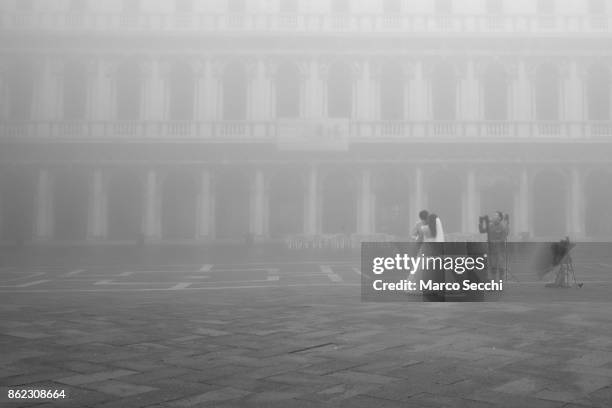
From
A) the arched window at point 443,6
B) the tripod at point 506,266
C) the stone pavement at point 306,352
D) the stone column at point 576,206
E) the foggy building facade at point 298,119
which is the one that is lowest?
the stone pavement at point 306,352

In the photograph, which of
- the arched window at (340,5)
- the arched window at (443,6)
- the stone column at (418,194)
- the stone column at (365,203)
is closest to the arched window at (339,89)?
the arched window at (340,5)

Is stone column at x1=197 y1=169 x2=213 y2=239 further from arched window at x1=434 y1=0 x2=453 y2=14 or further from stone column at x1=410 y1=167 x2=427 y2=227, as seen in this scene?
arched window at x1=434 y1=0 x2=453 y2=14

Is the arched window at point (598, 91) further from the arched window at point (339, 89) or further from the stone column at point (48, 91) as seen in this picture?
the stone column at point (48, 91)

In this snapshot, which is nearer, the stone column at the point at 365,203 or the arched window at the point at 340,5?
the stone column at the point at 365,203

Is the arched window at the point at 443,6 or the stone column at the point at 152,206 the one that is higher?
the arched window at the point at 443,6

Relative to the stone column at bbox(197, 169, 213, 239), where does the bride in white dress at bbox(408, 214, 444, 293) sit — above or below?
below

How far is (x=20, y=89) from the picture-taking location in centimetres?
2606

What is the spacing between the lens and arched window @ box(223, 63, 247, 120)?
86.6 ft

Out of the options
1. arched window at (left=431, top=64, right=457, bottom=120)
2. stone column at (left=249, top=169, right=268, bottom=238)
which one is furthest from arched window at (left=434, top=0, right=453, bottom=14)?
stone column at (left=249, top=169, right=268, bottom=238)

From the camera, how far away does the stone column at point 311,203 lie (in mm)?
25844

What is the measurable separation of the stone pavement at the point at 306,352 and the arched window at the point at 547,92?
19.3m

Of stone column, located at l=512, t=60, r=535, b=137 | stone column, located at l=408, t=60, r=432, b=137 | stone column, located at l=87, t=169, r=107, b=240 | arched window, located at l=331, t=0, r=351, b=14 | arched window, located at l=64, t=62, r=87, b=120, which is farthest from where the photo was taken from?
arched window, located at l=331, t=0, r=351, b=14

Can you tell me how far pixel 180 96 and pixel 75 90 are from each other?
4.37m

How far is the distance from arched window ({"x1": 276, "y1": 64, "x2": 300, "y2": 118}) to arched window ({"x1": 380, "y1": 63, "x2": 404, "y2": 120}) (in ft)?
11.7
